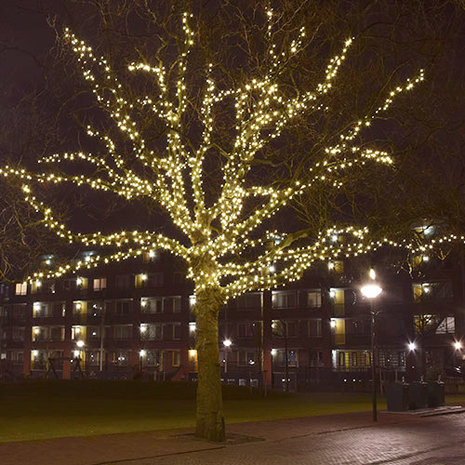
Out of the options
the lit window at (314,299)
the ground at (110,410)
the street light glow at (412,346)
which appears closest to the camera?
the ground at (110,410)

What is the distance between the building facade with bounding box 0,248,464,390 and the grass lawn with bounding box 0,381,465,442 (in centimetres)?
1269

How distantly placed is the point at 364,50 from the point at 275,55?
2.02 meters

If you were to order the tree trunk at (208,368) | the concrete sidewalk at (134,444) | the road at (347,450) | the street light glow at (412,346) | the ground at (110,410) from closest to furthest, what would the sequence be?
the concrete sidewalk at (134,444) < the road at (347,450) < the tree trunk at (208,368) < the ground at (110,410) < the street light glow at (412,346)

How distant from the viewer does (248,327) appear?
230ft

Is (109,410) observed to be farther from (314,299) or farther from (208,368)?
(314,299)

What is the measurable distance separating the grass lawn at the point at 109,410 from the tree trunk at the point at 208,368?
299cm

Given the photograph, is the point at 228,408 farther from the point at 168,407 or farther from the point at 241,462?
the point at 241,462

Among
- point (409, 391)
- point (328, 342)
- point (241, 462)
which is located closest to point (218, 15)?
point (241, 462)

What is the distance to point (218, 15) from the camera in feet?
46.9

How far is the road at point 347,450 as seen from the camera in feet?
40.5

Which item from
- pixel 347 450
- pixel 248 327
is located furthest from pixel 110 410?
pixel 248 327

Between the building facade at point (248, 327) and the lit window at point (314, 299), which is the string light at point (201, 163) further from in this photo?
the lit window at point (314, 299)

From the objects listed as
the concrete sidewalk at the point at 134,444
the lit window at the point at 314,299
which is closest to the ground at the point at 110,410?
the concrete sidewalk at the point at 134,444

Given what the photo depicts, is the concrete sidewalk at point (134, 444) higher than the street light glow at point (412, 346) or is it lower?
lower
